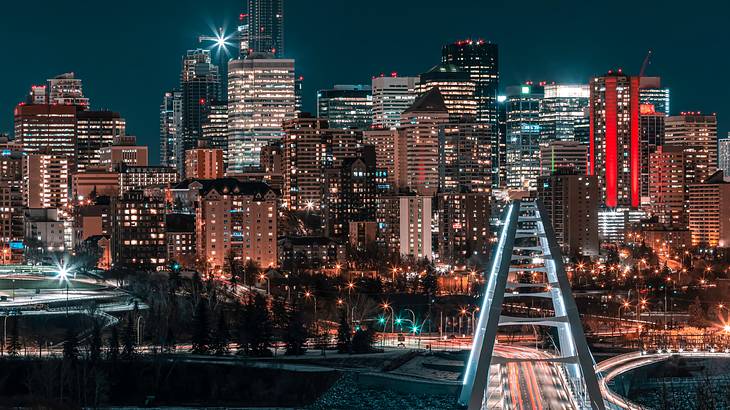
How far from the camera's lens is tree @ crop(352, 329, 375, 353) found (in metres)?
35.9

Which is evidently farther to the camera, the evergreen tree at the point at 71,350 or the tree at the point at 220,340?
the tree at the point at 220,340

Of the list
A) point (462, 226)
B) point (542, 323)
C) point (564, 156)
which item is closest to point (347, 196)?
point (462, 226)

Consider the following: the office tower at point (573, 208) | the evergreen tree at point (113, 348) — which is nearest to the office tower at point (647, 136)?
the office tower at point (573, 208)

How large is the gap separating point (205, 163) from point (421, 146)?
67.4 feet

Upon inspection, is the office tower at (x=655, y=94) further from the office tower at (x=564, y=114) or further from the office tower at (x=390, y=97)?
the office tower at (x=390, y=97)

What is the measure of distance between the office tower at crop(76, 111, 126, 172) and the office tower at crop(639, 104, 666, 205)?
38.8 meters

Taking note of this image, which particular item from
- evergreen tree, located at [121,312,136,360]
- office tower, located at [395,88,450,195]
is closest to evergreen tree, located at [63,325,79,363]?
evergreen tree, located at [121,312,136,360]

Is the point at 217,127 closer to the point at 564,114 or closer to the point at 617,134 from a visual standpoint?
the point at 564,114

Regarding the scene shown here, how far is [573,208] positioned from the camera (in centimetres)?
7781

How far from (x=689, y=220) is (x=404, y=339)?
53.1 meters

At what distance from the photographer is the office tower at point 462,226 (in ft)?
230

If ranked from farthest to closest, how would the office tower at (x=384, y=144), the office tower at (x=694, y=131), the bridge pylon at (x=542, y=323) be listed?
the office tower at (x=694, y=131)
the office tower at (x=384, y=144)
the bridge pylon at (x=542, y=323)

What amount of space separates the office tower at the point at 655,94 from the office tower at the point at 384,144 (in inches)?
1209

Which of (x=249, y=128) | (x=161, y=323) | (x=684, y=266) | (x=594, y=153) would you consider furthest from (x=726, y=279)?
(x=249, y=128)
